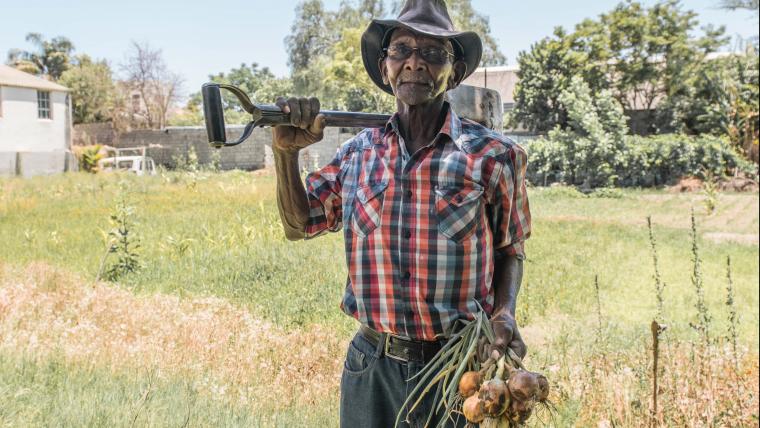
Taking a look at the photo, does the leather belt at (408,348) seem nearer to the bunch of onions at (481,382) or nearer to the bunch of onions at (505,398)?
the bunch of onions at (481,382)

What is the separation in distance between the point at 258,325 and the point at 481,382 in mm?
3127

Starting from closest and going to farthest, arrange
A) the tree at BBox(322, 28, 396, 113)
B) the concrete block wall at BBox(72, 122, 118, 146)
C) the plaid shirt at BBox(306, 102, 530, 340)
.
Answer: the plaid shirt at BBox(306, 102, 530, 340) < the tree at BBox(322, 28, 396, 113) < the concrete block wall at BBox(72, 122, 118, 146)

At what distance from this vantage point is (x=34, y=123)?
72.4ft

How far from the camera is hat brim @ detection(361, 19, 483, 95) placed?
180 cm

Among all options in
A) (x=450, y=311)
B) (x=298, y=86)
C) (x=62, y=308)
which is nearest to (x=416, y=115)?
(x=450, y=311)

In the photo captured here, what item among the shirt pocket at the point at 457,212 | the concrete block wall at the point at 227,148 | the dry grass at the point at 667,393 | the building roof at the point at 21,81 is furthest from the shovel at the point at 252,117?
the building roof at the point at 21,81

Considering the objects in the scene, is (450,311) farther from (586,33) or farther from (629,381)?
(586,33)

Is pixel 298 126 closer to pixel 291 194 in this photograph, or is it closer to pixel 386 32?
pixel 291 194

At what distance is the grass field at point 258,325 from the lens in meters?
3.17

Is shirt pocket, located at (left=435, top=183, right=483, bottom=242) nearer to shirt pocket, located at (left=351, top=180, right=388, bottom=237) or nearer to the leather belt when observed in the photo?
shirt pocket, located at (left=351, top=180, right=388, bottom=237)

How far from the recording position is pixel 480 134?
1.83 metres

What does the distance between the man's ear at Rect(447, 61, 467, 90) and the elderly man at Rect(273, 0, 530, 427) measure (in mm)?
40

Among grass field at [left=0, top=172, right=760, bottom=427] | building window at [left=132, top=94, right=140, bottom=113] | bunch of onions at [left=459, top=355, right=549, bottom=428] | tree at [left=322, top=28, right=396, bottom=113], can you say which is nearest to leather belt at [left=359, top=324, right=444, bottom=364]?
bunch of onions at [left=459, top=355, right=549, bottom=428]

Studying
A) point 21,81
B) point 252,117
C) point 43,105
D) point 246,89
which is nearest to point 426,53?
point 252,117
